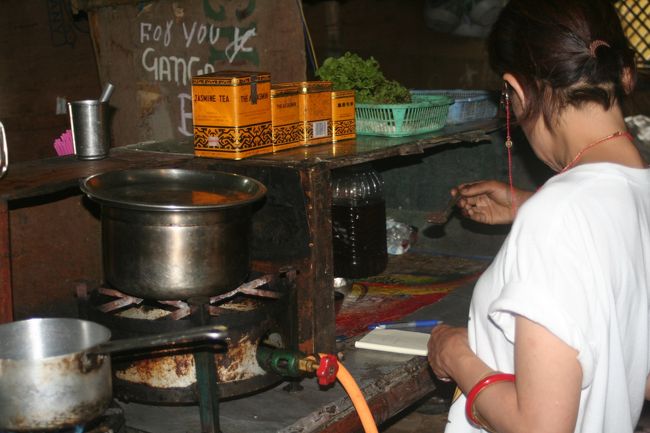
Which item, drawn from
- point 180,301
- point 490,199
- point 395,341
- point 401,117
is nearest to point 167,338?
point 180,301

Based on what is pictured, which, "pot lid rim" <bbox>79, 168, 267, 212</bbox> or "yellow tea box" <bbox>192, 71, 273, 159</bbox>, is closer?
"pot lid rim" <bbox>79, 168, 267, 212</bbox>

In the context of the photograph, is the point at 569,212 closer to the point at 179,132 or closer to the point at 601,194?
the point at 601,194

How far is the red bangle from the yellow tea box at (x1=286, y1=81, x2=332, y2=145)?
3.52 feet

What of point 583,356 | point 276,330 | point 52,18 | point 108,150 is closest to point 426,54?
point 52,18

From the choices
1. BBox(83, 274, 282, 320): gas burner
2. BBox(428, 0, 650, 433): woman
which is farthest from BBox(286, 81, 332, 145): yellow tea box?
BBox(428, 0, 650, 433): woman

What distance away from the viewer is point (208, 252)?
1.73 meters

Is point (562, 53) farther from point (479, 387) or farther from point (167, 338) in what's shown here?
point (167, 338)

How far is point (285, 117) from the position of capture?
234 cm

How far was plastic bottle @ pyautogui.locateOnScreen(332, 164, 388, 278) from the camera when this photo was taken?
9.77 feet

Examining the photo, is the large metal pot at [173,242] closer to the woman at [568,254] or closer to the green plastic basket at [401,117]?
the woman at [568,254]

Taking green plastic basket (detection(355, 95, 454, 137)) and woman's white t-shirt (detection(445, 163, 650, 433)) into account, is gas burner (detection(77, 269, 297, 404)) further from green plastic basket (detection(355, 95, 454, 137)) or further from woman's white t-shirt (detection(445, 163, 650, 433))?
green plastic basket (detection(355, 95, 454, 137))

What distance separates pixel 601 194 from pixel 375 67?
1.54 meters

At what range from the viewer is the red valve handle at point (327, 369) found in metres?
1.79

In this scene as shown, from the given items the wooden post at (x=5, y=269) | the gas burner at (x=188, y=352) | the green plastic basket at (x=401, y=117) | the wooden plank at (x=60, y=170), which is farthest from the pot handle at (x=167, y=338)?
the green plastic basket at (x=401, y=117)
